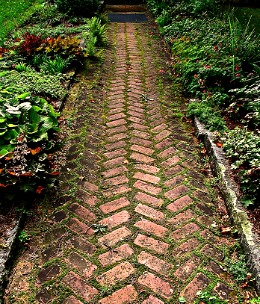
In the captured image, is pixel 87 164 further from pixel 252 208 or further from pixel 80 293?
pixel 252 208

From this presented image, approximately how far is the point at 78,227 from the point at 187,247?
86 centimetres

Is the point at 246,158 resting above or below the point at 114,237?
above

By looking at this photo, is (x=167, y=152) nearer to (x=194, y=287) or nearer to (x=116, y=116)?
(x=116, y=116)

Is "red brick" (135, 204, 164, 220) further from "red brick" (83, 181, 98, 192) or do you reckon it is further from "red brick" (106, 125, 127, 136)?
"red brick" (106, 125, 127, 136)

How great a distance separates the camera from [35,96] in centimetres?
351

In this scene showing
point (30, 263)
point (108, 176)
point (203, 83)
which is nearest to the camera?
point (30, 263)

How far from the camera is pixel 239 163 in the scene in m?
2.75

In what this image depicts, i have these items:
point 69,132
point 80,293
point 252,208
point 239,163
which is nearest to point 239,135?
point 239,163

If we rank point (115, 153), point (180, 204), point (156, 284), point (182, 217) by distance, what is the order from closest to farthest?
point (156, 284)
point (182, 217)
point (180, 204)
point (115, 153)

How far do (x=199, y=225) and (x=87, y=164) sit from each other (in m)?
1.25

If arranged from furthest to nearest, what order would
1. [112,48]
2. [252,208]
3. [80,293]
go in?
[112,48], [252,208], [80,293]

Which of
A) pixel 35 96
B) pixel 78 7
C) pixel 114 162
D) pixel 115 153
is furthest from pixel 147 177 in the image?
pixel 78 7

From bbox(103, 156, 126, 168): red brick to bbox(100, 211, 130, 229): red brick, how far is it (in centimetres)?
66

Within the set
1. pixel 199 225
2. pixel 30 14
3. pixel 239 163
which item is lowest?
pixel 199 225
